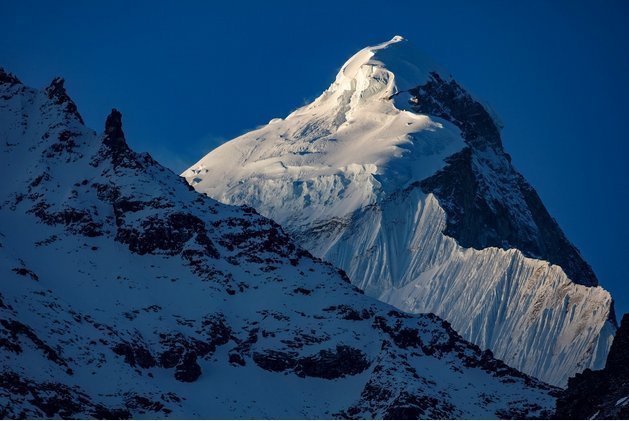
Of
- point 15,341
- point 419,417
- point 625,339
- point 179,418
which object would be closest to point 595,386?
point 625,339

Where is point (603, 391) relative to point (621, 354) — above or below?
below

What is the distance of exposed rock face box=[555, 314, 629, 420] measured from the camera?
514 feet

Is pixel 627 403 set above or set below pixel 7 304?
below

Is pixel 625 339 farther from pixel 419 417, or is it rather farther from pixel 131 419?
pixel 131 419

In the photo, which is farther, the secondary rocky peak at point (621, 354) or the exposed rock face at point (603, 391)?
the secondary rocky peak at point (621, 354)

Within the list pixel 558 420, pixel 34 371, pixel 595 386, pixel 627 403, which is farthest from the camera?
pixel 34 371

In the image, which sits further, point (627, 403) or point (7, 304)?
point (7, 304)

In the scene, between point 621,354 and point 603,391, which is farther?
A: point 621,354

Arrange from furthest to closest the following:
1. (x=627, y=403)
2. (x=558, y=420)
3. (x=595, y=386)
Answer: (x=558, y=420) < (x=595, y=386) < (x=627, y=403)

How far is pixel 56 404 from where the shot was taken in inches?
7229

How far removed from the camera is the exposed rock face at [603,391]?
514ft

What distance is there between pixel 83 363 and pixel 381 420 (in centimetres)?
3420

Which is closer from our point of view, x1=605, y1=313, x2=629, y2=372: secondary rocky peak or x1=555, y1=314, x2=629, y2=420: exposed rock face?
x1=555, y1=314, x2=629, y2=420: exposed rock face

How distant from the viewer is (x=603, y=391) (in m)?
163
